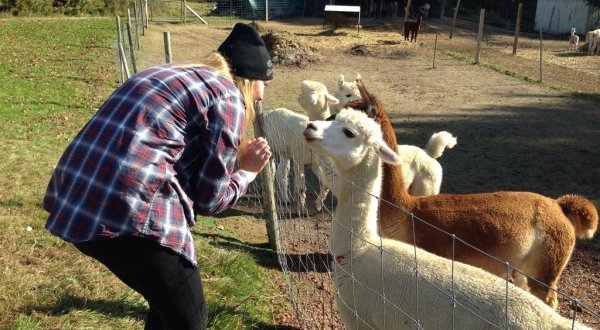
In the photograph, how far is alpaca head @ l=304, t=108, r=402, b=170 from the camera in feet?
11.2

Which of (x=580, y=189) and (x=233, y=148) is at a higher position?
(x=233, y=148)

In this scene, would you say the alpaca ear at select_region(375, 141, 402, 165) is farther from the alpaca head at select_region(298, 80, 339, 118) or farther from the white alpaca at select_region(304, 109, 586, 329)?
the alpaca head at select_region(298, 80, 339, 118)

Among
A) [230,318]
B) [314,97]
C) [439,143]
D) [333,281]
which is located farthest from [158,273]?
[314,97]

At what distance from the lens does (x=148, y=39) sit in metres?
23.8

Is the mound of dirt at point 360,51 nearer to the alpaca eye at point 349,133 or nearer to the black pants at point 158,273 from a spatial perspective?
the alpaca eye at point 349,133

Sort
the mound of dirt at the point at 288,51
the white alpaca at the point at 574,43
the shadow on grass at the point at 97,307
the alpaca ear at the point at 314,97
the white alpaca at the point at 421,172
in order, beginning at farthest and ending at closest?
the white alpaca at the point at 574,43
the mound of dirt at the point at 288,51
the alpaca ear at the point at 314,97
the white alpaca at the point at 421,172
the shadow on grass at the point at 97,307

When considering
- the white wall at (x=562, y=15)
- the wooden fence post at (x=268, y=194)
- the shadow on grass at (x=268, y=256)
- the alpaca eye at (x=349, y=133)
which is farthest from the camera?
the white wall at (x=562, y=15)

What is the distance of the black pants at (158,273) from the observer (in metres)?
2.06

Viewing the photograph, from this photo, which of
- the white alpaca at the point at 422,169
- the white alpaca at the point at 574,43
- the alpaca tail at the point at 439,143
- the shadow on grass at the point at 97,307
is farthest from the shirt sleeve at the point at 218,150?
the white alpaca at the point at 574,43

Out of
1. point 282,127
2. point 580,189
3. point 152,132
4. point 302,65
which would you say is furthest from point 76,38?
point 152,132

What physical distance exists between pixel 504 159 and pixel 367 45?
15.1 meters

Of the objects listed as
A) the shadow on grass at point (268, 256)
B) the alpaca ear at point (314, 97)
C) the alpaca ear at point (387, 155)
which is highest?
the alpaca ear at point (387, 155)

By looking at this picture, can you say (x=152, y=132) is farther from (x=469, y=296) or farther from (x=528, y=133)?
(x=528, y=133)

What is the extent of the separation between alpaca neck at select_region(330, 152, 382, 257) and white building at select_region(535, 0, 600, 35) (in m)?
32.4
